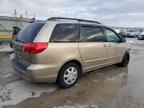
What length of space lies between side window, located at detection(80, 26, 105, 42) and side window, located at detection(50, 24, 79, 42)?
0.66 feet

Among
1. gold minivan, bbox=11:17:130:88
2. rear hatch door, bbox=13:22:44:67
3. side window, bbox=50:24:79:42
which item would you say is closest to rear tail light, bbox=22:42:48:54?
gold minivan, bbox=11:17:130:88

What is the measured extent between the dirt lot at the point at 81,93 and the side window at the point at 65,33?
1221 millimetres

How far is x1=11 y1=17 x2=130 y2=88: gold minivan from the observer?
3895 millimetres

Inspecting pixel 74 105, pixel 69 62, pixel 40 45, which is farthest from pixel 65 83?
pixel 40 45

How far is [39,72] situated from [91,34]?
1885 millimetres

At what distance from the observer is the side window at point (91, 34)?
4711 mm

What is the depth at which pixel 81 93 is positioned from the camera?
165 inches

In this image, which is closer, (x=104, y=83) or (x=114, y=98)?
(x=114, y=98)

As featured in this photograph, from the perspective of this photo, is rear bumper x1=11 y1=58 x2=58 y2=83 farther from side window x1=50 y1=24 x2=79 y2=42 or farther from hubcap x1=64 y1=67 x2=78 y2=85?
side window x1=50 y1=24 x2=79 y2=42

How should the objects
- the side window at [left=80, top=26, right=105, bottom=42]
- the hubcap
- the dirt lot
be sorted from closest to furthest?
Result: the dirt lot < the hubcap < the side window at [left=80, top=26, right=105, bottom=42]

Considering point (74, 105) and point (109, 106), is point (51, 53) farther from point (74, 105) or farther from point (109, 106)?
point (109, 106)

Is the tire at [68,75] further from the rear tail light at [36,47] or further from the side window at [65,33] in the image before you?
the rear tail light at [36,47]

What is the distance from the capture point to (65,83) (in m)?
4.40

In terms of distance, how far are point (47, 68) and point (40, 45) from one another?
1.74ft
